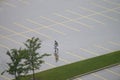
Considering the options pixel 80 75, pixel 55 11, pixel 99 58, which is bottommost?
pixel 80 75

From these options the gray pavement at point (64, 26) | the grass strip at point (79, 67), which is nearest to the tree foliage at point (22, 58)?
the grass strip at point (79, 67)

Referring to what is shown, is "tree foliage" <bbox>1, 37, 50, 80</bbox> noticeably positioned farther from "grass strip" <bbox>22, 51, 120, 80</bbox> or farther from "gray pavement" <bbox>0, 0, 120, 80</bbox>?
"gray pavement" <bbox>0, 0, 120, 80</bbox>

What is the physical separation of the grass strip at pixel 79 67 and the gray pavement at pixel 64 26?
0.63 m

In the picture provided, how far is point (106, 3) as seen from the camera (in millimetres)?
32375

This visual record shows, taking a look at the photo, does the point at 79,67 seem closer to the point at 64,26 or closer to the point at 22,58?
the point at 22,58

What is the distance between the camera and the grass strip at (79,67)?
22531mm

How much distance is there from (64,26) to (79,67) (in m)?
6.20

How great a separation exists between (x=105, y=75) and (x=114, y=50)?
10.7 ft

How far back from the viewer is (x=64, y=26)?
2866cm

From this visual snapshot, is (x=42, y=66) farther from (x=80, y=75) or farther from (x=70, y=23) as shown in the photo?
(x=70, y=23)

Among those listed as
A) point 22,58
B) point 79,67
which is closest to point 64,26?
point 79,67

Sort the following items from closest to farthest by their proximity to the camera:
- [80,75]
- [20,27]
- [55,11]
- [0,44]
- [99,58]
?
[80,75], [99,58], [0,44], [20,27], [55,11]

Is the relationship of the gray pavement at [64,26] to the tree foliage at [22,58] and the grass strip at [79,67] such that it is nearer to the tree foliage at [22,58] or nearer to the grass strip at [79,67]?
the grass strip at [79,67]

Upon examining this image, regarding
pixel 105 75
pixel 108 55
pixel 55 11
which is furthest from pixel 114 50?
pixel 55 11
